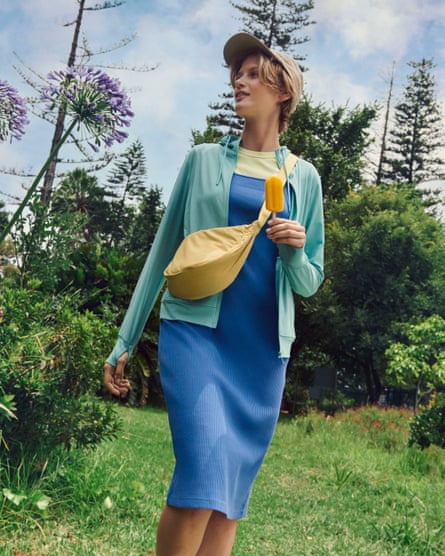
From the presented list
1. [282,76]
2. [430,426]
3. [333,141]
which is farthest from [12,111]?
[333,141]

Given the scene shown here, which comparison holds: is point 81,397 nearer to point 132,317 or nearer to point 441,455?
point 132,317

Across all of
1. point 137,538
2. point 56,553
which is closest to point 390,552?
point 137,538

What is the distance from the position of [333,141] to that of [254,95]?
23.5 metres

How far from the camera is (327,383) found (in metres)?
19.1

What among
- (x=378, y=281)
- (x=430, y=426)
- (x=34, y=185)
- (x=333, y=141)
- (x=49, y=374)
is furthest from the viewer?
(x=333, y=141)

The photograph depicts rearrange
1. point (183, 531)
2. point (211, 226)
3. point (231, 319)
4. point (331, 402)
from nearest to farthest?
point (183, 531) → point (231, 319) → point (211, 226) → point (331, 402)

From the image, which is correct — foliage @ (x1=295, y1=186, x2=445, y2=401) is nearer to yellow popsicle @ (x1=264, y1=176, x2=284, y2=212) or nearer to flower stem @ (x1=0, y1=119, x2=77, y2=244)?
flower stem @ (x1=0, y1=119, x2=77, y2=244)

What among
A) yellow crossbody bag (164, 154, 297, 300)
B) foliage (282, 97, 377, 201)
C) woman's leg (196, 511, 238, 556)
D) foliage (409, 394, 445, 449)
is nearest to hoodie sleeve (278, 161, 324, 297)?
yellow crossbody bag (164, 154, 297, 300)

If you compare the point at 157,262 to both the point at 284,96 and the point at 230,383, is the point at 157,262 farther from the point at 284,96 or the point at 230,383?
the point at 284,96

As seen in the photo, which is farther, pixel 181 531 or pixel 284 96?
pixel 284 96

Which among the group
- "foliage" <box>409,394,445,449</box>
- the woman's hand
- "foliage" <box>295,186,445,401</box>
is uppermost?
"foliage" <box>295,186,445,401</box>

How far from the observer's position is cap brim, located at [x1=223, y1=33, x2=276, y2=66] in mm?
2346

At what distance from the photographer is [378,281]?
19969mm

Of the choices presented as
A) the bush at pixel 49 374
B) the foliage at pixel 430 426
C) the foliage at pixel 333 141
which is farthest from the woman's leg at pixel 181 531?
the foliage at pixel 333 141
